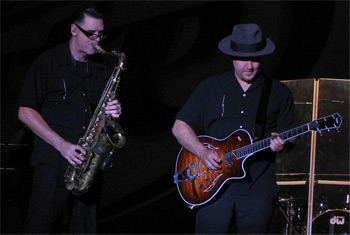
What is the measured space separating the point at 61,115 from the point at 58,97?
0.42 ft

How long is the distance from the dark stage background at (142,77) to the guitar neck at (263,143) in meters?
1.77

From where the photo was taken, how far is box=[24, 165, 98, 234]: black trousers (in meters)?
3.47

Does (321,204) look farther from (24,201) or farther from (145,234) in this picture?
(24,201)

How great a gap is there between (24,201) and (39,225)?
6.34 ft

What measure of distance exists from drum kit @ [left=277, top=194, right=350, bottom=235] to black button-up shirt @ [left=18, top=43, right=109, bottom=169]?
2340mm

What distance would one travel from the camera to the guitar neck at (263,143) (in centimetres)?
330

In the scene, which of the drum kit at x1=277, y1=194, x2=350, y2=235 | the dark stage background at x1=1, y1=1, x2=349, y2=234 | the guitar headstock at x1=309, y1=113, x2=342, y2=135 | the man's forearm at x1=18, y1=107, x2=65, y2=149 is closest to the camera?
the guitar headstock at x1=309, y1=113, x2=342, y2=135

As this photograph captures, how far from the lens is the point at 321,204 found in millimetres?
5012

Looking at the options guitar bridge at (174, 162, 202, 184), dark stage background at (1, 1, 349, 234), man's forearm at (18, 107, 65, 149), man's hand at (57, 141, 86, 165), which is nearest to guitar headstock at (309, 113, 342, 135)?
guitar bridge at (174, 162, 202, 184)

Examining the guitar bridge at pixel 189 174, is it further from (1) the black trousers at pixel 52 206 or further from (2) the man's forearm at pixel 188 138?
(1) the black trousers at pixel 52 206

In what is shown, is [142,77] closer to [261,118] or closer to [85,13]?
[85,13]

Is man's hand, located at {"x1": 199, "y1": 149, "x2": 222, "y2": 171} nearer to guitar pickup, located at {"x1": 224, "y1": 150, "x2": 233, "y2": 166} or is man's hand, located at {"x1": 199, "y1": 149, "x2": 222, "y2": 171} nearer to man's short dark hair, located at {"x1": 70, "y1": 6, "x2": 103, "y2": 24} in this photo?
guitar pickup, located at {"x1": 224, "y1": 150, "x2": 233, "y2": 166}

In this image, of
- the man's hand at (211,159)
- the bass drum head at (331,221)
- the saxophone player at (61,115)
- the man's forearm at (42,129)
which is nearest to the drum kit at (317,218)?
the bass drum head at (331,221)

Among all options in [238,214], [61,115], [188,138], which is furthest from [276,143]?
[61,115]
